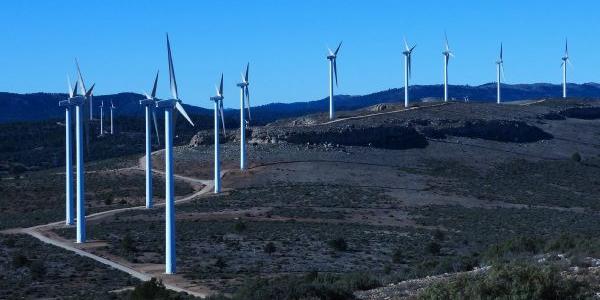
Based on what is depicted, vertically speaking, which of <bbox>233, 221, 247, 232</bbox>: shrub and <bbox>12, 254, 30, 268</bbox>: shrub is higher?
<bbox>233, 221, 247, 232</bbox>: shrub

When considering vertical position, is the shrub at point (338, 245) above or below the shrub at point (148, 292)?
below

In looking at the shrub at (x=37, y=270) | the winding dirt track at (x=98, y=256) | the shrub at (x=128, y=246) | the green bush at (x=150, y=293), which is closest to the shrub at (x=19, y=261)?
the shrub at (x=37, y=270)

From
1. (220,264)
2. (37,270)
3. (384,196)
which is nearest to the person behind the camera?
(37,270)

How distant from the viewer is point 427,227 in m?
61.1

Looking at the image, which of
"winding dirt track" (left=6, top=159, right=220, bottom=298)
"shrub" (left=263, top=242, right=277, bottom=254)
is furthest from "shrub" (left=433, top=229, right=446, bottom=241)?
"winding dirt track" (left=6, top=159, right=220, bottom=298)

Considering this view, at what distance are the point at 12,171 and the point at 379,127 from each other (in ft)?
139

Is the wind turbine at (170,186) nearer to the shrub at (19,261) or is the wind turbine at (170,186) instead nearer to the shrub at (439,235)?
the shrub at (19,261)

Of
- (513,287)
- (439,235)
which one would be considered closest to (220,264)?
(439,235)

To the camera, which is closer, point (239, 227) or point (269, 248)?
point (269, 248)

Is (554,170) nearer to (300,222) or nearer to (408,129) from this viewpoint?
(408,129)

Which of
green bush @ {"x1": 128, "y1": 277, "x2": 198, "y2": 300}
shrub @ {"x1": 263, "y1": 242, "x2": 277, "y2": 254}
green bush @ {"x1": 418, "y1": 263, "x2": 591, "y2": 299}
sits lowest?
shrub @ {"x1": 263, "y1": 242, "x2": 277, "y2": 254}

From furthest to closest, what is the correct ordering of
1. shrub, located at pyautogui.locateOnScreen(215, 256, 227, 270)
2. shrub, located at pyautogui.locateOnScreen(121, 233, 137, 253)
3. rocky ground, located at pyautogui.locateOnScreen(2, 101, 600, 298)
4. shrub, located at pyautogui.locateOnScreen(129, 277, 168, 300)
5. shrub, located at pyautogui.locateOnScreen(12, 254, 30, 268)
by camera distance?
1. shrub, located at pyautogui.locateOnScreen(121, 233, 137, 253)
2. rocky ground, located at pyautogui.locateOnScreen(2, 101, 600, 298)
3. shrub, located at pyautogui.locateOnScreen(215, 256, 227, 270)
4. shrub, located at pyautogui.locateOnScreen(12, 254, 30, 268)
5. shrub, located at pyautogui.locateOnScreen(129, 277, 168, 300)

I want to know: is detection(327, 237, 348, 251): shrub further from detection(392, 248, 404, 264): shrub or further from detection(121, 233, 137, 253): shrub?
detection(121, 233, 137, 253): shrub

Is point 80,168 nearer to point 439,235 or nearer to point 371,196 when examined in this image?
point 439,235
